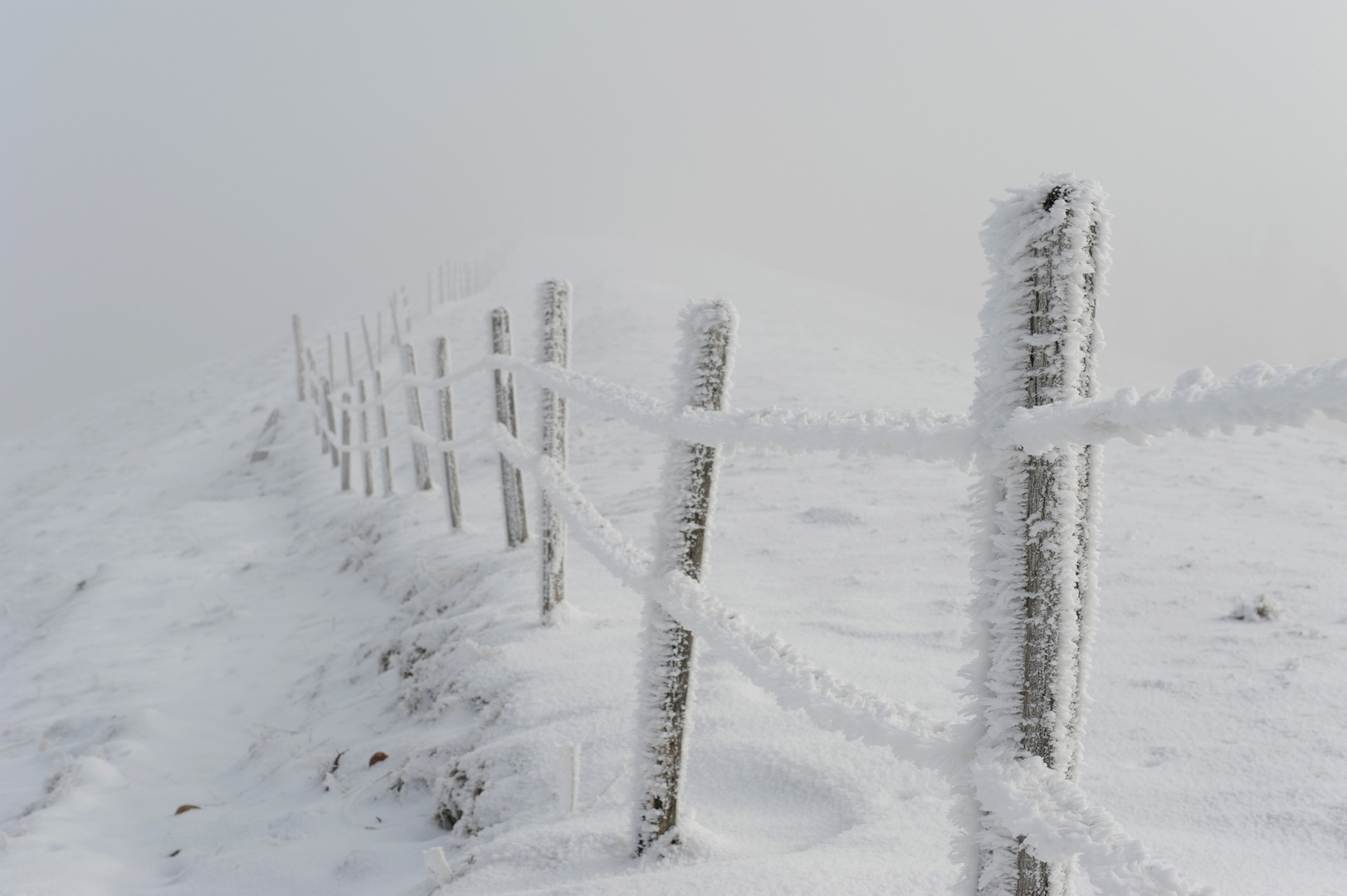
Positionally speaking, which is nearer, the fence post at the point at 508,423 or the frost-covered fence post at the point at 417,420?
the fence post at the point at 508,423

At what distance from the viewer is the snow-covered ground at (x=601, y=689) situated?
2.09m

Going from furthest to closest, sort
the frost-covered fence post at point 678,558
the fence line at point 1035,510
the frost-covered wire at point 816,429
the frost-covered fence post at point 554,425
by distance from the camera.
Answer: the frost-covered fence post at point 554,425 → the frost-covered fence post at point 678,558 → the frost-covered wire at point 816,429 → the fence line at point 1035,510

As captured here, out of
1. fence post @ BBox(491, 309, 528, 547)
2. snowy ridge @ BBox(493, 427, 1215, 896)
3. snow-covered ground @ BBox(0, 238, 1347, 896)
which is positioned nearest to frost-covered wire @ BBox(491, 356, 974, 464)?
snowy ridge @ BBox(493, 427, 1215, 896)

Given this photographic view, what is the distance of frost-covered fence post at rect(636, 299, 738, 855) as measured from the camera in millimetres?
1994

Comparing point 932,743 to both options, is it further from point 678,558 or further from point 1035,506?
point 678,558

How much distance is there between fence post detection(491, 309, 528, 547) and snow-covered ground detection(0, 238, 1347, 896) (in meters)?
0.16

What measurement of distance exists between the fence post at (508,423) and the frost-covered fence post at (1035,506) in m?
3.72

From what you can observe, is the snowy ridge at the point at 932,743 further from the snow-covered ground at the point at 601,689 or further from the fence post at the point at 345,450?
the fence post at the point at 345,450

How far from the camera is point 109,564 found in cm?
697

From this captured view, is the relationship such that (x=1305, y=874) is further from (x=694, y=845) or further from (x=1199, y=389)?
(x=1199, y=389)

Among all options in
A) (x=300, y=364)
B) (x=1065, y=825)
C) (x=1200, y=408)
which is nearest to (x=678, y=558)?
(x=1065, y=825)

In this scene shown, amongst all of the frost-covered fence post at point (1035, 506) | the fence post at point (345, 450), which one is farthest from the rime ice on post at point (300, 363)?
the frost-covered fence post at point (1035, 506)

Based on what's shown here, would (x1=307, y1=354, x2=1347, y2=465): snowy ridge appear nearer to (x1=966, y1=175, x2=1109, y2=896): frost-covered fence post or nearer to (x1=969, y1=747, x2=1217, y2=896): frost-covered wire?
(x1=966, y1=175, x2=1109, y2=896): frost-covered fence post

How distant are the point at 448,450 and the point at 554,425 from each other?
1977mm
